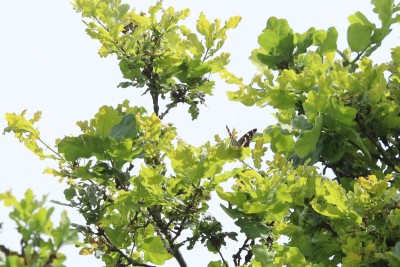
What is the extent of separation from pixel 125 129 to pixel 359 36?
201 cm

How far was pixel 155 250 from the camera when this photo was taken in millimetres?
4105

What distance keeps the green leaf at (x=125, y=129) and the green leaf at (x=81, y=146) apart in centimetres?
12

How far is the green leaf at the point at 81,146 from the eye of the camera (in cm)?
365

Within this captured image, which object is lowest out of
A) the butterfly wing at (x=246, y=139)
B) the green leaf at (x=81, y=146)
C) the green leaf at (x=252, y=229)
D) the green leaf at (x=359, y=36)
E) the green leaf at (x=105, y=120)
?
the green leaf at (x=252, y=229)

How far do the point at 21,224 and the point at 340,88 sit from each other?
267 cm

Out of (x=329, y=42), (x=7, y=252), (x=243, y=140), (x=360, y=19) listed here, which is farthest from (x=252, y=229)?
(x=360, y=19)

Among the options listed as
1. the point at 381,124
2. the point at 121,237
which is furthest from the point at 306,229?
the point at 121,237

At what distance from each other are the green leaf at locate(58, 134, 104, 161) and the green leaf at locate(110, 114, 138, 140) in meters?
0.12

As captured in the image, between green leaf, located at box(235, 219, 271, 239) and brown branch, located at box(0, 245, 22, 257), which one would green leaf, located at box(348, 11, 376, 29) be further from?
brown branch, located at box(0, 245, 22, 257)

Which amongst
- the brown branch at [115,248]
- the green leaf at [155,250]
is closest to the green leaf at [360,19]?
the green leaf at [155,250]

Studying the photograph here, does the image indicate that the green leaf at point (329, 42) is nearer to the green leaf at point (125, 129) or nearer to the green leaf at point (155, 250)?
the green leaf at point (125, 129)

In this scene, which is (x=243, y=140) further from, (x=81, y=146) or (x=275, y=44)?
(x=275, y=44)

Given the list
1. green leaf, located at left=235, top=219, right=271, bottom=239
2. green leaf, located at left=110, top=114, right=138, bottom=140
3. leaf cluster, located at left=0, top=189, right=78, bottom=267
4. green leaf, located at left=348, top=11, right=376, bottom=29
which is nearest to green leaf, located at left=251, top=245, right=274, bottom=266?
green leaf, located at left=235, top=219, right=271, bottom=239

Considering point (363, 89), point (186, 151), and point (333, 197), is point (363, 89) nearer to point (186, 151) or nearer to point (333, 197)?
point (333, 197)
